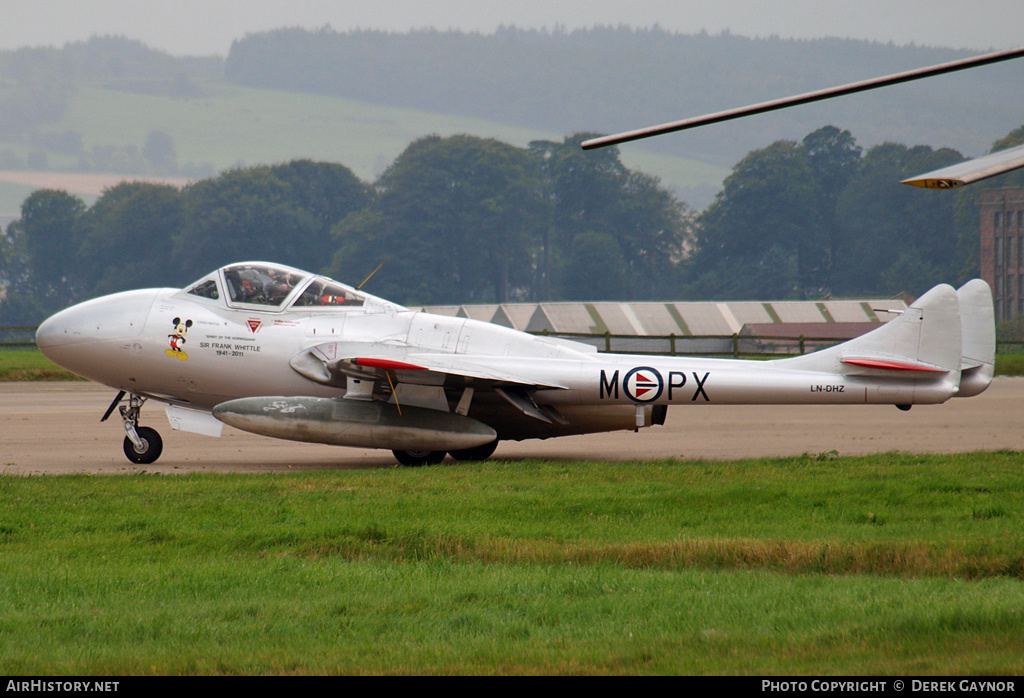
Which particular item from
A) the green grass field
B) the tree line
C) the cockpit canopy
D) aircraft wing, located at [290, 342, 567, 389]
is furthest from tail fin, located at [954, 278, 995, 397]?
the tree line

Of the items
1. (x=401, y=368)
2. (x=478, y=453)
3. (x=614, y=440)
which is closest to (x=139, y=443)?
(x=401, y=368)

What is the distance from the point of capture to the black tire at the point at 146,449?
14930 millimetres

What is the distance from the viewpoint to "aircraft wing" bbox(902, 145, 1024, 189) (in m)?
4.83

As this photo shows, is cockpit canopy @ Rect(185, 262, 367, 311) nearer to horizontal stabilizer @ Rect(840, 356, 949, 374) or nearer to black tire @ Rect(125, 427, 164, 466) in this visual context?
black tire @ Rect(125, 427, 164, 466)

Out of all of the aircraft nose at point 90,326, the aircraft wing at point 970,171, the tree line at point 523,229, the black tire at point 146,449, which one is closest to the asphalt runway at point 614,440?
the black tire at point 146,449

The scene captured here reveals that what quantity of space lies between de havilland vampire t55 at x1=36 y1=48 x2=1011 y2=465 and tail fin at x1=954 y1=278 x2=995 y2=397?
0.06 feet

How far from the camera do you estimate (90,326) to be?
599 inches

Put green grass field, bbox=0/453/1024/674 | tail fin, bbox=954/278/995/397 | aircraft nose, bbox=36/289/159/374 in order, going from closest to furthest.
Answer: green grass field, bbox=0/453/1024/674 < tail fin, bbox=954/278/995/397 < aircraft nose, bbox=36/289/159/374

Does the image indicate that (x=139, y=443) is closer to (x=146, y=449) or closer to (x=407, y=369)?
(x=146, y=449)

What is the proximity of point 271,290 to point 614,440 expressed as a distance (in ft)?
A: 21.0

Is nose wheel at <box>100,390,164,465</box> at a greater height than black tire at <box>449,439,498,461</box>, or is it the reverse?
nose wheel at <box>100,390,164,465</box>

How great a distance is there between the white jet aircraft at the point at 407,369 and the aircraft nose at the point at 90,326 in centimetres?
2

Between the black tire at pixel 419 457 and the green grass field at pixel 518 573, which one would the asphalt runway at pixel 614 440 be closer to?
the black tire at pixel 419 457

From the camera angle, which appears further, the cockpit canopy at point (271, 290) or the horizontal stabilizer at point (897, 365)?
the cockpit canopy at point (271, 290)
